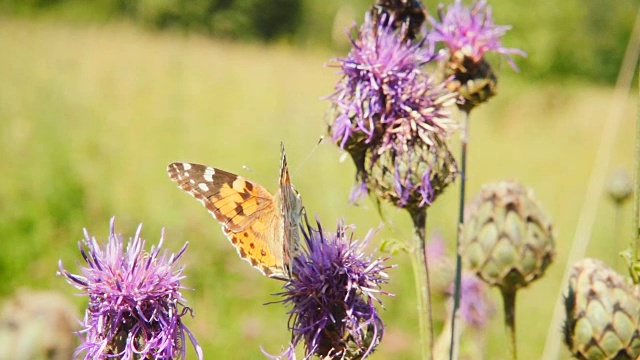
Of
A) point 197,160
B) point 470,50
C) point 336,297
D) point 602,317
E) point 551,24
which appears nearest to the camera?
point 336,297

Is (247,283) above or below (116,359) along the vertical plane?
below

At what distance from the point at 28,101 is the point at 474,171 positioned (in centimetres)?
957

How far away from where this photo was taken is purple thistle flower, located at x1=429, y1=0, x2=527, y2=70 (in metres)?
1.98

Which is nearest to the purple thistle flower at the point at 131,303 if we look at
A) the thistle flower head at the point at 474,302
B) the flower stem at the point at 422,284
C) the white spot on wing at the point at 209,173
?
the white spot on wing at the point at 209,173

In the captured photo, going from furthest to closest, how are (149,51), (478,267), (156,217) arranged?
1. (149,51)
2. (156,217)
3. (478,267)

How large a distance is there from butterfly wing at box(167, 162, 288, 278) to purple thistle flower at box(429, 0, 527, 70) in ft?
2.26

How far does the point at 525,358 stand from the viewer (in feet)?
20.8

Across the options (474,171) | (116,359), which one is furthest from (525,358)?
(474,171)

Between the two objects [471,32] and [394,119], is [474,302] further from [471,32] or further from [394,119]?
[394,119]

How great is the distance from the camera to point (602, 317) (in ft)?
5.45

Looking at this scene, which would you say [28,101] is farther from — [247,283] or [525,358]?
[525,358]

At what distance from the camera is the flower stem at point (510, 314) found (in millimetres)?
1884

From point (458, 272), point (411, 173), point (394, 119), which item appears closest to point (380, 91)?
point (394, 119)

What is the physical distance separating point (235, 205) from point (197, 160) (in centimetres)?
960
